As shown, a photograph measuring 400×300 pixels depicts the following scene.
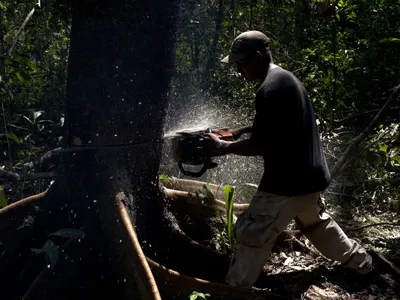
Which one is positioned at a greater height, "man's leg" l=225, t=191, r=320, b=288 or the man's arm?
the man's arm

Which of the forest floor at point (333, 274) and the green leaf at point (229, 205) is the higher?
the green leaf at point (229, 205)

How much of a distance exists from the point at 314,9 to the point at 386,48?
2.38 metres

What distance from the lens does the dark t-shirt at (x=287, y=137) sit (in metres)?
2.94

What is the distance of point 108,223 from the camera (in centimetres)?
308

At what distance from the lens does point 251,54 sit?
122 inches

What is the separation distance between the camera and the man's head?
10.1ft

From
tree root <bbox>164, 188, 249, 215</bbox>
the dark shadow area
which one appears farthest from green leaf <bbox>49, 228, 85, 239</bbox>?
the dark shadow area

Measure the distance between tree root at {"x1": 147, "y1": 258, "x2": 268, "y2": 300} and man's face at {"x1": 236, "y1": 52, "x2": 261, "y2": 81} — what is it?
4.65 feet

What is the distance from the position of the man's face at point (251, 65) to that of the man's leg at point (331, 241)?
106cm

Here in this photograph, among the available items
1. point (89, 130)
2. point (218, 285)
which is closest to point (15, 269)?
point (89, 130)

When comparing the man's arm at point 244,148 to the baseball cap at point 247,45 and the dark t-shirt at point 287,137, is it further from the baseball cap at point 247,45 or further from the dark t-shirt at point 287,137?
the baseball cap at point 247,45

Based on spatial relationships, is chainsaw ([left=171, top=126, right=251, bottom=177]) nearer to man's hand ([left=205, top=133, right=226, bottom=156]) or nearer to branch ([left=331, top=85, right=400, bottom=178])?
man's hand ([left=205, top=133, right=226, bottom=156])

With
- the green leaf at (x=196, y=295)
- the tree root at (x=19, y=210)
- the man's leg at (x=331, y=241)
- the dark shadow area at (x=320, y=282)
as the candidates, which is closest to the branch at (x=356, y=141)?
the man's leg at (x=331, y=241)

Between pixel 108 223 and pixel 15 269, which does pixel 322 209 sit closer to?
pixel 108 223
